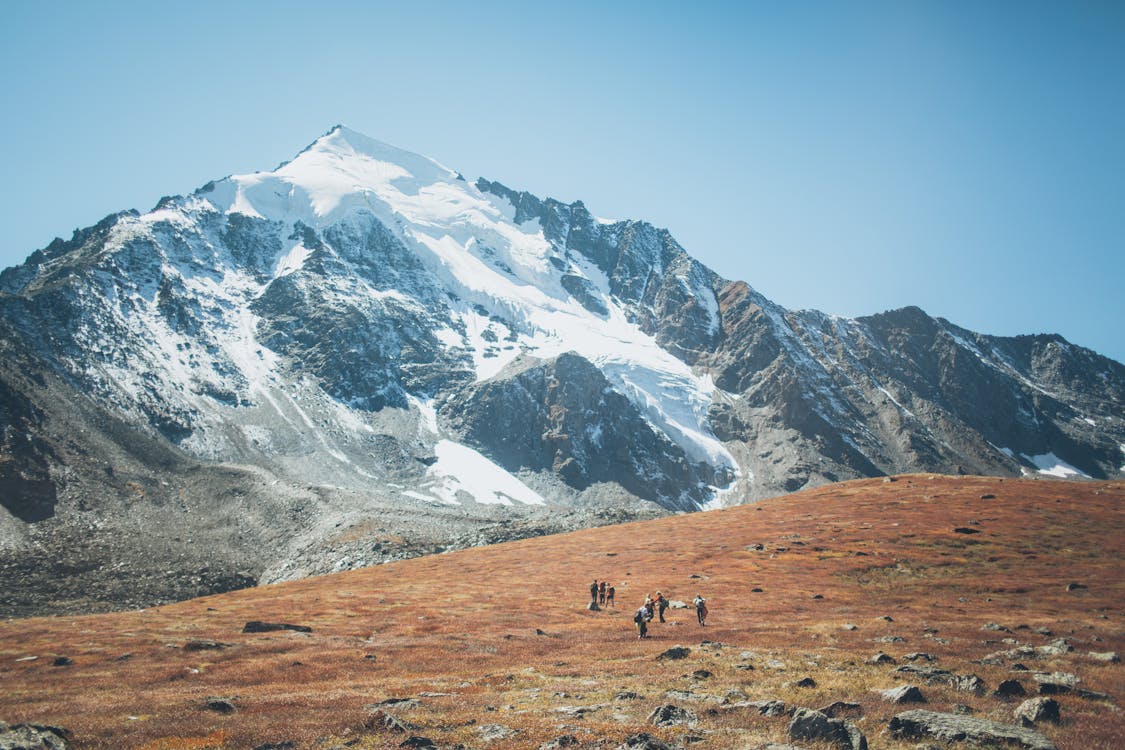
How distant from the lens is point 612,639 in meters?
38.8

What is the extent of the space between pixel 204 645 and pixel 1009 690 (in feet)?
128

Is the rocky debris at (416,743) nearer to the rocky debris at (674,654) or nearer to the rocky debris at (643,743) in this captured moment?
the rocky debris at (643,743)

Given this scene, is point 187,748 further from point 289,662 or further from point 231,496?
point 231,496

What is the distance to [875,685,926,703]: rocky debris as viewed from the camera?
20.6 m

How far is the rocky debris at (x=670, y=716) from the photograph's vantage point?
19328mm

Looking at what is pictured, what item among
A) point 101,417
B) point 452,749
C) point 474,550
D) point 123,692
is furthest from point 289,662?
point 101,417

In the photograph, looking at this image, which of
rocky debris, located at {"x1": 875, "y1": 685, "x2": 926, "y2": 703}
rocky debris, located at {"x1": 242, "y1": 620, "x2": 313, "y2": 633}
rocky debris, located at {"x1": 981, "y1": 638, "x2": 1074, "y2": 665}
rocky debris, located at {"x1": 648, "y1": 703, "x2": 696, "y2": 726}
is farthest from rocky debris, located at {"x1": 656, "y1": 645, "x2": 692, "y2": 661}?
rocky debris, located at {"x1": 242, "y1": 620, "x2": 313, "y2": 633}

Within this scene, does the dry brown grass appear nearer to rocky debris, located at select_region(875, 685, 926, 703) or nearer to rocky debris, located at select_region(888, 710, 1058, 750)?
rocky debris, located at select_region(875, 685, 926, 703)

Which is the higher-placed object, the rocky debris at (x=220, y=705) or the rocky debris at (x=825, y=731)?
the rocky debris at (x=825, y=731)

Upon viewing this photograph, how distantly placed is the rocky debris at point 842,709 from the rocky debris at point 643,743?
20.6 feet

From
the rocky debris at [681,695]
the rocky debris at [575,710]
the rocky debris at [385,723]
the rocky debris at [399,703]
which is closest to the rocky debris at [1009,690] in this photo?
the rocky debris at [681,695]

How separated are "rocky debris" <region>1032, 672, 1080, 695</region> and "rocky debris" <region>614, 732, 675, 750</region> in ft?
47.9

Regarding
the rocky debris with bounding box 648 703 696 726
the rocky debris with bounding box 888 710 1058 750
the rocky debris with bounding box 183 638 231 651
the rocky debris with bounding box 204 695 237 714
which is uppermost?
the rocky debris with bounding box 888 710 1058 750

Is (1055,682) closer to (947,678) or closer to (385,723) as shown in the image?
(947,678)
